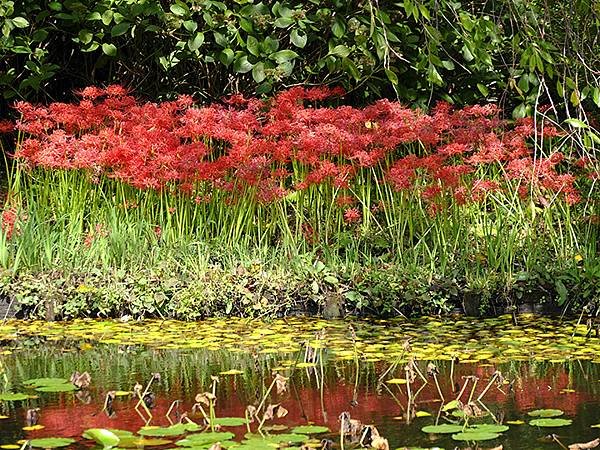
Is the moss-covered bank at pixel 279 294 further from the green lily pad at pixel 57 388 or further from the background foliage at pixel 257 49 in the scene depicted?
the green lily pad at pixel 57 388

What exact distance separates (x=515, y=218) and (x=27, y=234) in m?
2.88

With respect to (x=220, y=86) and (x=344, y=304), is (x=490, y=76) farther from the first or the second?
(x=344, y=304)

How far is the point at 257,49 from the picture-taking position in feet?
25.7

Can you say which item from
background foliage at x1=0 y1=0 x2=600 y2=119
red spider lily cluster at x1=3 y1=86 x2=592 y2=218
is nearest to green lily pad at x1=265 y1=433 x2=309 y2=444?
red spider lily cluster at x1=3 y1=86 x2=592 y2=218

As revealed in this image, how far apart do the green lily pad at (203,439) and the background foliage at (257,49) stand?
3976 mm

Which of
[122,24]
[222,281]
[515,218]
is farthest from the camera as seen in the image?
[122,24]

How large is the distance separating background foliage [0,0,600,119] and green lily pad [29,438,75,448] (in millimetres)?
4096

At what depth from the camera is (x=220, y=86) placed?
921cm

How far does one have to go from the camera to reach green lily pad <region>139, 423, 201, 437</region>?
351 centimetres

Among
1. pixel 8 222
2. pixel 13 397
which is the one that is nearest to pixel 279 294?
pixel 8 222

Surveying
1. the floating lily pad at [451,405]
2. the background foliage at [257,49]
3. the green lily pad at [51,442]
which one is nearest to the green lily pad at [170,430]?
the green lily pad at [51,442]

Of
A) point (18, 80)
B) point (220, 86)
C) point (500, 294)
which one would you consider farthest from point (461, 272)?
point (18, 80)

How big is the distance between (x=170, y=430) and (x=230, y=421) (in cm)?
22

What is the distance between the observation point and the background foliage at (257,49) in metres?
7.83
